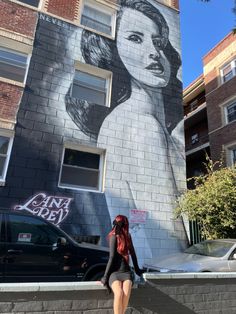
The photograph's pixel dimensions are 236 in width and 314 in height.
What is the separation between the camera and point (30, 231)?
233 inches

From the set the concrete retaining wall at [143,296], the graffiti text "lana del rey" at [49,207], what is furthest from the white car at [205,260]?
the graffiti text "lana del rey" at [49,207]

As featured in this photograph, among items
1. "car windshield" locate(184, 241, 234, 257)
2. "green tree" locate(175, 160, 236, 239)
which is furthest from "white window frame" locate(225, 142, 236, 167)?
"car windshield" locate(184, 241, 234, 257)

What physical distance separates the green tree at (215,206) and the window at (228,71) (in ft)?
35.0

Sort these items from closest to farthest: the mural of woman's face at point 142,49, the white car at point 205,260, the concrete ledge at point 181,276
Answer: the concrete ledge at point 181,276
the white car at point 205,260
the mural of woman's face at point 142,49

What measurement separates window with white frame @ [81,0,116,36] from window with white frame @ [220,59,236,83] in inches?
374

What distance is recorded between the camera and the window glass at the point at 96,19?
1319 centimetres

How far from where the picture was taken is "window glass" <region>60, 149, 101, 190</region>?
10500mm

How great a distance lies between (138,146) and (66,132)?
9.02 ft

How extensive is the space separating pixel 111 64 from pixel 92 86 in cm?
121

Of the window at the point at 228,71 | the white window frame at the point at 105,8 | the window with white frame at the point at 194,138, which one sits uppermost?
the window at the point at 228,71

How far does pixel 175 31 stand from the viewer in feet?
49.0

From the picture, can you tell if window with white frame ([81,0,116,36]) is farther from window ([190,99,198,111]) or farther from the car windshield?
window ([190,99,198,111])

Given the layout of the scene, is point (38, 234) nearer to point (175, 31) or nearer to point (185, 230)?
point (185, 230)

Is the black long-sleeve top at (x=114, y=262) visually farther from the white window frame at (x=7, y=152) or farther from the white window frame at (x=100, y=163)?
the white window frame at (x=100, y=163)
